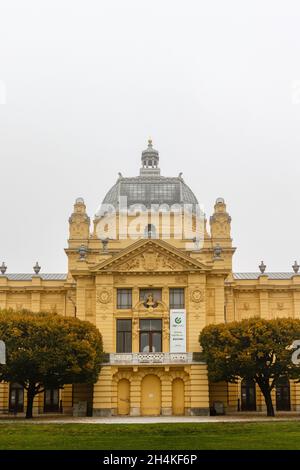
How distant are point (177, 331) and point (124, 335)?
566cm

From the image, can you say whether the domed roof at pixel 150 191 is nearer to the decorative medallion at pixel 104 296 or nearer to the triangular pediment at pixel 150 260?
the triangular pediment at pixel 150 260

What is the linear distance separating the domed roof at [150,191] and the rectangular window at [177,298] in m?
18.5

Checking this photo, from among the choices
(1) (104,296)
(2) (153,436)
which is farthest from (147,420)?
(2) (153,436)

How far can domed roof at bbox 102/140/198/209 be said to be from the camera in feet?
322

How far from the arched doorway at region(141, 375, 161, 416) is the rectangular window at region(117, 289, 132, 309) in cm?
783

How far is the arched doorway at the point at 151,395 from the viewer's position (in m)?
78.8

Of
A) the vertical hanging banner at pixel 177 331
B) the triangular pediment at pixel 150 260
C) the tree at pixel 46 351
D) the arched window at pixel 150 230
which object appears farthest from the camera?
the arched window at pixel 150 230

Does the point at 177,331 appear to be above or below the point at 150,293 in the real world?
below

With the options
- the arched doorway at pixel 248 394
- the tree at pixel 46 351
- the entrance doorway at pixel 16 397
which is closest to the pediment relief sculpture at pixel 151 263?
the tree at pixel 46 351

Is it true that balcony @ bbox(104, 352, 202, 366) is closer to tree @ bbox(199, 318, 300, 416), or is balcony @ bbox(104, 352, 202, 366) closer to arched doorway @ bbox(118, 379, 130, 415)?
arched doorway @ bbox(118, 379, 130, 415)

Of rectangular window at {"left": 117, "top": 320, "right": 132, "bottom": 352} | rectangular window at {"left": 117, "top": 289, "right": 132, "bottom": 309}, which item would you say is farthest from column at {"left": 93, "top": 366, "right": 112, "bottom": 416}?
rectangular window at {"left": 117, "top": 289, "right": 132, "bottom": 309}

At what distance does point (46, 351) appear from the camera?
70.6 m

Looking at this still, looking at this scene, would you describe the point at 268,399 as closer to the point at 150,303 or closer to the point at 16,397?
the point at 150,303
